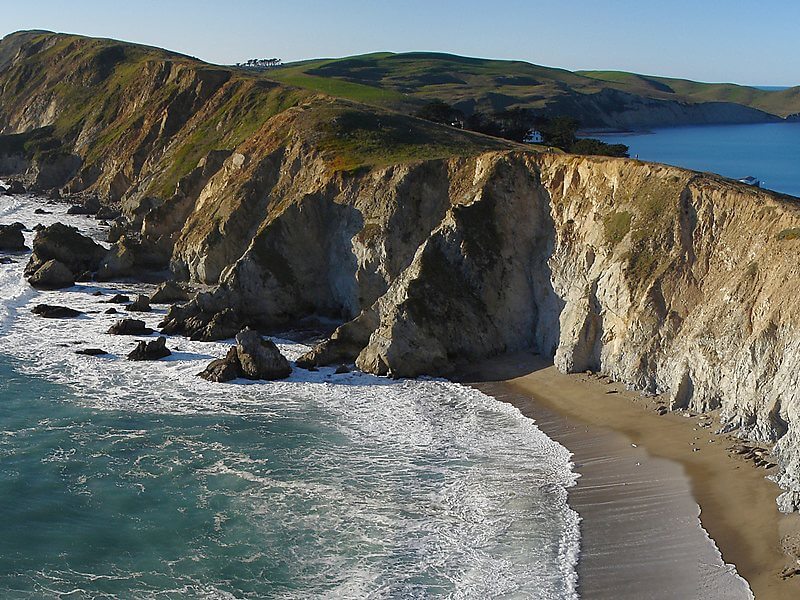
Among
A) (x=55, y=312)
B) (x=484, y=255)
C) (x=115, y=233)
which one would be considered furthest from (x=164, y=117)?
(x=484, y=255)

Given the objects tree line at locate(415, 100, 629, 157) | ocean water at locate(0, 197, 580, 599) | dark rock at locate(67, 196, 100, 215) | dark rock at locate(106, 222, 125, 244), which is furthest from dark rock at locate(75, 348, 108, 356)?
dark rock at locate(67, 196, 100, 215)

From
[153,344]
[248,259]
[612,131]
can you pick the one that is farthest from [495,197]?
[612,131]

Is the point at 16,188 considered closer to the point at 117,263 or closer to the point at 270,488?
the point at 117,263

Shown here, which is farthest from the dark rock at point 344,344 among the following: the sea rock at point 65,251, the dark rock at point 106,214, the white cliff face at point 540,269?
the dark rock at point 106,214

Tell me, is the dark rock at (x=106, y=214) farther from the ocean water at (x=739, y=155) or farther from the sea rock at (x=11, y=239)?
the ocean water at (x=739, y=155)

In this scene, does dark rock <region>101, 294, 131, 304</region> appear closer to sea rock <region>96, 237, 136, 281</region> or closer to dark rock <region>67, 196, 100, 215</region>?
sea rock <region>96, 237, 136, 281</region>
